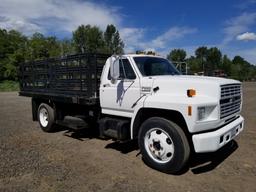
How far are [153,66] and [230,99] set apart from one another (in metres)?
1.80

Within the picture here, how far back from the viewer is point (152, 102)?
5031 millimetres

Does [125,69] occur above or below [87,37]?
below

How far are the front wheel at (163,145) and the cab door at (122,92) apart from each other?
2.42 feet

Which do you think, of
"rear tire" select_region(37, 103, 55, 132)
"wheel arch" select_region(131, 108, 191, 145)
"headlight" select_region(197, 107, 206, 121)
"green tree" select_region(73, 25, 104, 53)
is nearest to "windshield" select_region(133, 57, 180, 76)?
"wheel arch" select_region(131, 108, 191, 145)

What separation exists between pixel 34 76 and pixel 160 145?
5.43m

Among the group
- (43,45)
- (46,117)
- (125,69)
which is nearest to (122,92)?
(125,69)

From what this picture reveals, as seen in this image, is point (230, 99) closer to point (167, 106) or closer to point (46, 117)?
point (167, 106)

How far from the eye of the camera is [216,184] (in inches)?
174

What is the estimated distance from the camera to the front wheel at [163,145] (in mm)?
4629

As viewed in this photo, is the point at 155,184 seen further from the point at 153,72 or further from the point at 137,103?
the point at 153,72

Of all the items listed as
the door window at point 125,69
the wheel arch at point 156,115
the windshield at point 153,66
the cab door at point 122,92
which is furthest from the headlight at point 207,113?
the door window at point 125,69

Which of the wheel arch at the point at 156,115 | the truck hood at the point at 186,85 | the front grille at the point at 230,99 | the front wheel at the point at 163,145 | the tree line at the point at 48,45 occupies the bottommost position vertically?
the front wheel at the point at 163,145

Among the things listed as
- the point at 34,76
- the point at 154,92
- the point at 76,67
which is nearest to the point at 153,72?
the point at 154,92

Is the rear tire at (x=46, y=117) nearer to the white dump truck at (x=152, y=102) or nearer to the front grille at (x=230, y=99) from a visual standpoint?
the white dump truck at (x=152, y=102)
